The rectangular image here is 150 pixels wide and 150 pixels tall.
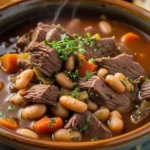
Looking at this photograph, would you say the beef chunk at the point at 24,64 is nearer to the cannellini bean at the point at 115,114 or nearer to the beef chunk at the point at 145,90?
the cannellini bean at the point at 115,114

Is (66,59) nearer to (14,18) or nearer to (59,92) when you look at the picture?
(59,92)

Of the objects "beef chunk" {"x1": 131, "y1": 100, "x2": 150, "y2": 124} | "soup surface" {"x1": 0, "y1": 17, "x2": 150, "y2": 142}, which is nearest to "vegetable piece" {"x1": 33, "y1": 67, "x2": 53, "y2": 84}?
"soup surface" {"x1": 0, "y1": 17, "x2": 150, "y2": 142}

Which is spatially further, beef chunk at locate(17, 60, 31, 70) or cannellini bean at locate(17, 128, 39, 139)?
beef chunk at locate(17, 60, 31, 70)

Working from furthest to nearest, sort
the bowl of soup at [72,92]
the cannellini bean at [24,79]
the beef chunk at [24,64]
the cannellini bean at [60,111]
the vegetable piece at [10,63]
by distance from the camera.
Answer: the vegetable piece at [10,63] < the beef chunk at [24,64] < the cannellini bean at [24,79] < the cannellini bean at [60,111] < the bowl of soup at [72,92]

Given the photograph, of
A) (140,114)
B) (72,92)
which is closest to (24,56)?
(72,92)

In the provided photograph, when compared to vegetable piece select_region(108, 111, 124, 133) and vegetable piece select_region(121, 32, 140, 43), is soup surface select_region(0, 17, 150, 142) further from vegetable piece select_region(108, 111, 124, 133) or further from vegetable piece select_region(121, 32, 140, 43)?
vegetable piece select_region(121, 32, 140, 43)

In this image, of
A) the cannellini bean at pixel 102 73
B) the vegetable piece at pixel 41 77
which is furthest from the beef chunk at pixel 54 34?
the cannellini bean at pixel 102 73

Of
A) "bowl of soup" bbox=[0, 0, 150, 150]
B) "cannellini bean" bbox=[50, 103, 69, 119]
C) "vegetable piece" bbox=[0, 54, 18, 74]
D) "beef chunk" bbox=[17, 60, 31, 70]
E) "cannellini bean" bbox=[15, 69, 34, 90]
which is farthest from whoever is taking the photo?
"vegetable piece" bbox=[0, 54, 18, 74]
